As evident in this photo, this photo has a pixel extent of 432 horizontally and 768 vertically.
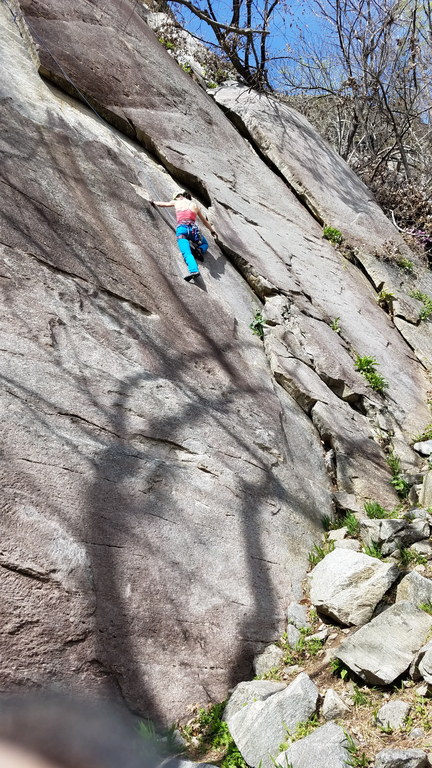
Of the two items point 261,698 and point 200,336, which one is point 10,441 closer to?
point 261,698

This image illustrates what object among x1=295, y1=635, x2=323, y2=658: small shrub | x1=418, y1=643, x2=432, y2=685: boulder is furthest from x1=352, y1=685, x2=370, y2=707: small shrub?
x1=295, y1=635, x2=323, y2=658: small shrub

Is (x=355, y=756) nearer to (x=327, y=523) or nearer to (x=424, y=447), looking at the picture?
(x=327, y=523)

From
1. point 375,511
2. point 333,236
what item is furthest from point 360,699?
point 333,236

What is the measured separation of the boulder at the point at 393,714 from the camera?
331 centimetres

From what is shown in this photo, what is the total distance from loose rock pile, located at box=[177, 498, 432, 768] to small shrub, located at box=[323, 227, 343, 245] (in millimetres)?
6555

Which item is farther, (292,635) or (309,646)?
(292,635)

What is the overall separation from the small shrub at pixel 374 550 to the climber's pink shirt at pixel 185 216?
180 inches

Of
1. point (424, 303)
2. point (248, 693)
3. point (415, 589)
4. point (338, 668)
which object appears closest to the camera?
point (248, 693)

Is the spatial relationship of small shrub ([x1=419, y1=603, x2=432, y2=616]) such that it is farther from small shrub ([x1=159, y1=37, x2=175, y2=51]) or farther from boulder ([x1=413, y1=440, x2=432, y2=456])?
small shrub ([x1=159, y1=37, x2=175, y2=51])

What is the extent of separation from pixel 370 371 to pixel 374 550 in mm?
3284

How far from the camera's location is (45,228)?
563 cm

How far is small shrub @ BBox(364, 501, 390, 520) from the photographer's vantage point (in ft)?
18.5

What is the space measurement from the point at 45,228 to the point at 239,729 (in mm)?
4580

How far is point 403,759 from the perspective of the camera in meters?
2.84
